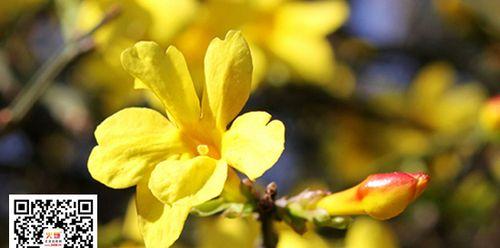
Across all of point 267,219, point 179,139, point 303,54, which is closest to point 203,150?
point 179,139

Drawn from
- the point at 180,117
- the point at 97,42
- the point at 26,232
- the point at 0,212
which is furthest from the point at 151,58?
the point at 0,212

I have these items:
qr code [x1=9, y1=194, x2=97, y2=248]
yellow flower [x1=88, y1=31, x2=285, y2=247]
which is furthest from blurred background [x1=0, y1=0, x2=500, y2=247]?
yellow flower [x1=88, y1=31, x2=285, y2=247]

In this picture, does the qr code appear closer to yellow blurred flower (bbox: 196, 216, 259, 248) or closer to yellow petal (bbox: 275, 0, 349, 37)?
yellow blurred flower (bbox: 196, 216, 259, 248)

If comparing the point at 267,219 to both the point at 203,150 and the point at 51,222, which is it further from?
the point at 51,222

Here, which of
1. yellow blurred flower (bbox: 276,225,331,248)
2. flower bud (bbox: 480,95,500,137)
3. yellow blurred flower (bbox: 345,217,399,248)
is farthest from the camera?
flower bud (bbox: 480,95,500,137)

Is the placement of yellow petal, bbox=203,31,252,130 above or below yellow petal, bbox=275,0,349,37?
below

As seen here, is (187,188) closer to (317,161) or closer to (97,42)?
(97,42)

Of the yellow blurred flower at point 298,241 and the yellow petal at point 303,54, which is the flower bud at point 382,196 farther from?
the yellow petal at point 303,54
